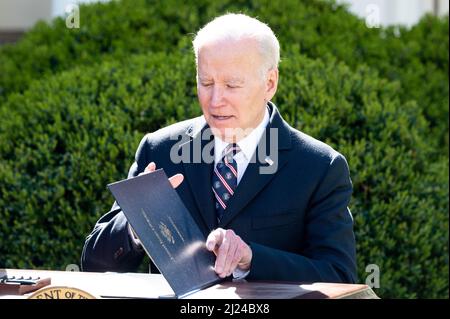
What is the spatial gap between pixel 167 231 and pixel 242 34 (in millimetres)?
759

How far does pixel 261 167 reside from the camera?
11.4ft

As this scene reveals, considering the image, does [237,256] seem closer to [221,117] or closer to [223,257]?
[223,257]

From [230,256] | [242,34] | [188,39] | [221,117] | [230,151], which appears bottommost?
[230,256]

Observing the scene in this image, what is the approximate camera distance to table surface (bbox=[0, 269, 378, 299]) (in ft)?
9.19

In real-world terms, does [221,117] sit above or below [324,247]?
above

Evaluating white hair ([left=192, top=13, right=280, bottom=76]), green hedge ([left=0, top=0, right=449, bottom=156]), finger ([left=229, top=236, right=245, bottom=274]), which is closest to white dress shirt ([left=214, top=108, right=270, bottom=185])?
white hair ([left=192, top=13, right=280, bottom=76])

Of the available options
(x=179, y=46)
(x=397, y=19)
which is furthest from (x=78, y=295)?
(x=397, y=19)

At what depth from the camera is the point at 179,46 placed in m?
5.78

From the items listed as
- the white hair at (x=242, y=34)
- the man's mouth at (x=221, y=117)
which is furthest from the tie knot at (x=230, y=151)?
the white hair at (x=242, y=34)

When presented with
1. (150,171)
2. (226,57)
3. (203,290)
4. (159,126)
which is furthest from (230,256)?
(159,126)
